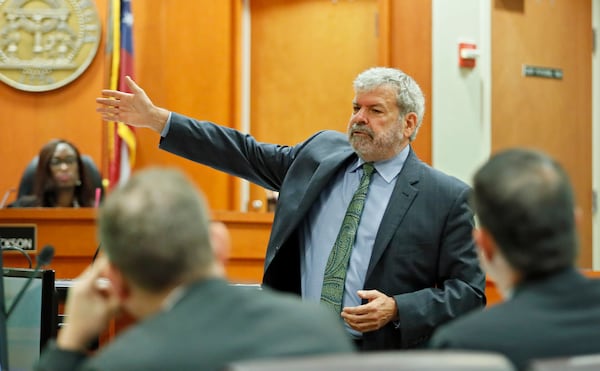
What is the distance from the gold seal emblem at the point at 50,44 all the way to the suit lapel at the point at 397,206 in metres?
5.13

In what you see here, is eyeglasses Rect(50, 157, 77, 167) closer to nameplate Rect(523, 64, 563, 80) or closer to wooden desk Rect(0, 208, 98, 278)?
wooden desk Rect(0, 208, 98, 278)

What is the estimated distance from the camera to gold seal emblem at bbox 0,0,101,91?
7.77m

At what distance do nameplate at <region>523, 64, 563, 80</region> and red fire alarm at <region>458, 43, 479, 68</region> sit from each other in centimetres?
40

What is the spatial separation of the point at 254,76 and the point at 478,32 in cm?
186

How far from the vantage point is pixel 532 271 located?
159 cm

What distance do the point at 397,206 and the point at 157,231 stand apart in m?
1.70

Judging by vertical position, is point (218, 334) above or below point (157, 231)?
below

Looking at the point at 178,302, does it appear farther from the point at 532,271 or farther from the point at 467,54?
the point at 467,54

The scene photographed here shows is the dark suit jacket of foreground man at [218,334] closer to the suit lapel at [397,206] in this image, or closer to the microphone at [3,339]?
the microphone at [3,339]

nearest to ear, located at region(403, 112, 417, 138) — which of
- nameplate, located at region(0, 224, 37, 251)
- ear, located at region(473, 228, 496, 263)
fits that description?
ear, located at region(473, 228, 496, 263)

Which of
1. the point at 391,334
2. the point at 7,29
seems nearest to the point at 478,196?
the point at 391,334

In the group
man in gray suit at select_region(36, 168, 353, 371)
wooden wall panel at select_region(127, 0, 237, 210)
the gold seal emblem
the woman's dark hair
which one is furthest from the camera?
the gold seal emblem

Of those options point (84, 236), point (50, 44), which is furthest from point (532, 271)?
point (50, 44)

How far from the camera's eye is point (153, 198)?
146 cm
